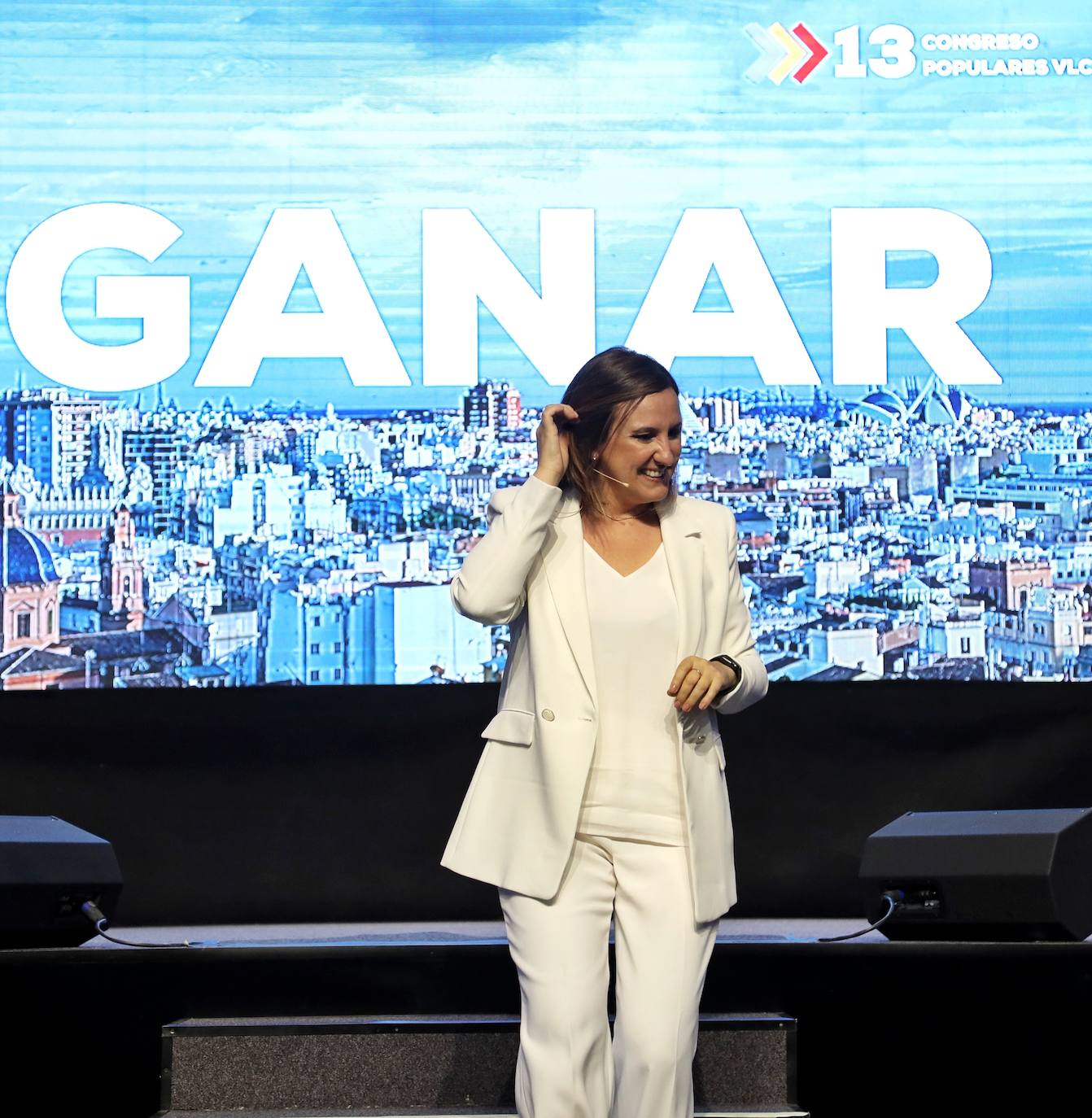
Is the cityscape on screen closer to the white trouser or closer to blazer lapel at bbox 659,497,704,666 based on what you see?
blazer lapel at bbox 659,497,704,666

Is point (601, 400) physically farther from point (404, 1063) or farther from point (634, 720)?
point (404, 1063)

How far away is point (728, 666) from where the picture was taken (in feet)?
7.51

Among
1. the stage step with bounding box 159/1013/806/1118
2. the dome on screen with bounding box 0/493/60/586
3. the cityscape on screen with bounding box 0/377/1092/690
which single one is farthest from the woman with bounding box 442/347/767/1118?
the dome on screen with bounding box 0/493/60/586

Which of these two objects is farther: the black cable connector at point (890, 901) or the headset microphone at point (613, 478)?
the black cable connector at point (890, 901)

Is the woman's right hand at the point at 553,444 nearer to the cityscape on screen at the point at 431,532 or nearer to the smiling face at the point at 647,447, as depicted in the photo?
the smiling face at the point at 647,447

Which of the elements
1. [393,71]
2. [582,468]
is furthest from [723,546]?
[393,71]

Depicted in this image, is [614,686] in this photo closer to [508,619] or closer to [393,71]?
[508,619]

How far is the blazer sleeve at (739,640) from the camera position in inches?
92.7

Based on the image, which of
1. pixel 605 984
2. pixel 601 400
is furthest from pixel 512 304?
pixel 605 984

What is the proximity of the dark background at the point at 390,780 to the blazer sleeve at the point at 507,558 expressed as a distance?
5.69 ft

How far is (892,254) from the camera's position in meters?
3.98

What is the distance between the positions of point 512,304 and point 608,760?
6.51 feet

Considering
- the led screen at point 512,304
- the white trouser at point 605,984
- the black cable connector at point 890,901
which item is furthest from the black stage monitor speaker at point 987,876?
the led screen at point 512,304

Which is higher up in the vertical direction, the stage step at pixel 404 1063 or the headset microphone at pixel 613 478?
the headset microphone at pixel 613 478
